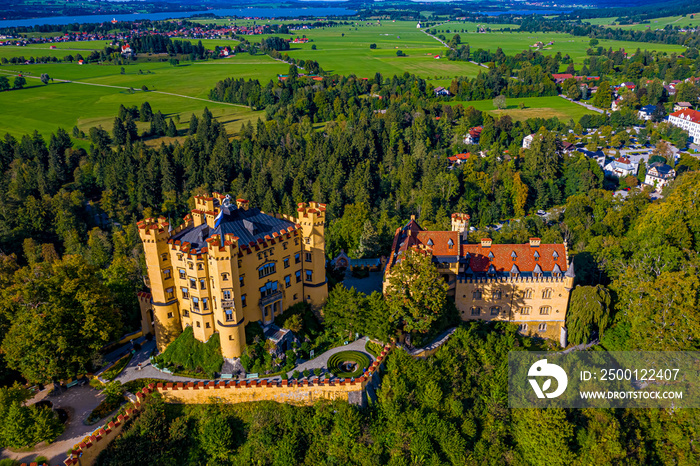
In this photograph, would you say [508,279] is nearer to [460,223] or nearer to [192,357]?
[460,223]

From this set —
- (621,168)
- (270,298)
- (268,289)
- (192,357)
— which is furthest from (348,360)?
(621,168)

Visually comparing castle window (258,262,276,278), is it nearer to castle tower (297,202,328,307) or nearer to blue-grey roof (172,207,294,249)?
blue-grey roof (172,207,294,249)

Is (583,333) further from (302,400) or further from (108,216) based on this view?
(108,216)

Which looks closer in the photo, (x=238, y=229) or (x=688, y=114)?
(x=238, y=229)

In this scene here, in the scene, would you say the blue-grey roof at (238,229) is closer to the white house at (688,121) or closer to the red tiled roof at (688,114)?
the white house at (688,121)

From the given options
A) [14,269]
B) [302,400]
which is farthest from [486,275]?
[14,269]

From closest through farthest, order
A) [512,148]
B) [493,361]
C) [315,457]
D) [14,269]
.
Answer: [315,457] < [493,361] < [14,269] < [512,148]
